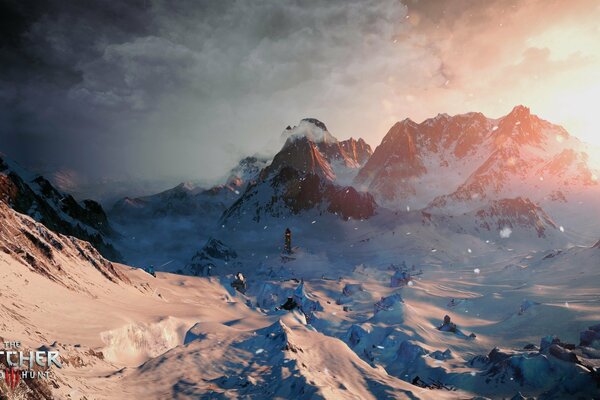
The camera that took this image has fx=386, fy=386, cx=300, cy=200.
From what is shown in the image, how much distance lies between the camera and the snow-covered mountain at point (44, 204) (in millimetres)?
132625

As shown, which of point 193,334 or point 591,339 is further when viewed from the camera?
point 591,339

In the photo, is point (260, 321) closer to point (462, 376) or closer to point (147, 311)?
point (147, 311)

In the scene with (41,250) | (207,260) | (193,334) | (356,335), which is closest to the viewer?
(193,334)

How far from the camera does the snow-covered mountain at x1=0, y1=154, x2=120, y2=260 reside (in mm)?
132625

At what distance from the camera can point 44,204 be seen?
154625 mm

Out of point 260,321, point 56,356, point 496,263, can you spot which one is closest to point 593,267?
point 496,263

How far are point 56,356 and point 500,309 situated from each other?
8316 centimetres

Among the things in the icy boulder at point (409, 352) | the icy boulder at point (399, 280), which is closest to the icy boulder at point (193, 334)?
the icy boulder at point (409, 352)

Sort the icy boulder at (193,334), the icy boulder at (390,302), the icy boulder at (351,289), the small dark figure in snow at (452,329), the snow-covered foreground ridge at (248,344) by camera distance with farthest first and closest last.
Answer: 1. the icy boulder at (351,289)
2. the icy boulder at (390,302)
3. the small dark figure in snow at (452,329)
4. the icy boulder at (193,334)
5. the snow-covered foreground ridge at (248,344)

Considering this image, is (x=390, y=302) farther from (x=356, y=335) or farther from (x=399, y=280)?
(x=399, y=280)

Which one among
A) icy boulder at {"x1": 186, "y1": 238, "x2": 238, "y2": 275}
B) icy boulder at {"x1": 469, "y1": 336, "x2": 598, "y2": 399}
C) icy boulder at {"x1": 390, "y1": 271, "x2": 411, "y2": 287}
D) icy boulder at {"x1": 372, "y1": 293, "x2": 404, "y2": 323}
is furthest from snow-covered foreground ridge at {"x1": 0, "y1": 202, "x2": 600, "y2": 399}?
icy boulder at {"x1": 186, "y1": 238, "x2": 238, "y2": 275}

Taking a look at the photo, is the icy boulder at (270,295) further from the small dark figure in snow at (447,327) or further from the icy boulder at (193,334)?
the icy boulder at (193,334)

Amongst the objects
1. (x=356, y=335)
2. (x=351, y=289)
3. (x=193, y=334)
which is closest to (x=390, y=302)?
(x=356, y=335)

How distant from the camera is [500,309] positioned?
81188 mm
